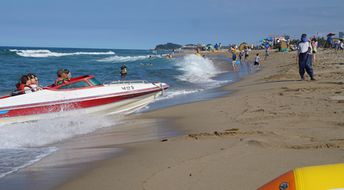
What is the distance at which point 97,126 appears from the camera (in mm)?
9328

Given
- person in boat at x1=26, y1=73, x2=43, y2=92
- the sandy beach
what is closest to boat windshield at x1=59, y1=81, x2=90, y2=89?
person in boat at x1=26, y1=73, x2=43, y2=92

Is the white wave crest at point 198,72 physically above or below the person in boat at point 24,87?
below

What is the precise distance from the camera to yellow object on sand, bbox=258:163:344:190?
6.97ft

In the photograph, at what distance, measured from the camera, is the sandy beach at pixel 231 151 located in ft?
14.1

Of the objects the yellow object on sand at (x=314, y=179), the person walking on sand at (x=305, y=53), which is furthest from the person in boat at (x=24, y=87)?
the yellow object on sand at (x=314, y=179)

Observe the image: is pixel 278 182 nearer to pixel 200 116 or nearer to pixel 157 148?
pixel 157 148

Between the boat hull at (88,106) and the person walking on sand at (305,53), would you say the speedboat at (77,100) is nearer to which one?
the boat hull at (88,106)

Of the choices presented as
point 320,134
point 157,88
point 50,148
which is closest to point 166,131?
point 50,148

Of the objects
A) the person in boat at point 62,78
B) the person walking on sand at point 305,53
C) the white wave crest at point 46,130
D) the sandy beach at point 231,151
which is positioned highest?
the person walking on sand at point 305,53

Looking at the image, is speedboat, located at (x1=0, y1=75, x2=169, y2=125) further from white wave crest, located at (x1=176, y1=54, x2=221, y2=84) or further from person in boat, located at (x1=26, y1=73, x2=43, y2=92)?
white wave crest, located at (x1=176, y1=54, x2=221, y2=84)

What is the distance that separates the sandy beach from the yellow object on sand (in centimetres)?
158

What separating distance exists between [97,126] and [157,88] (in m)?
3.64

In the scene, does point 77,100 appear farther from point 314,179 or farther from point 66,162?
point 314,179

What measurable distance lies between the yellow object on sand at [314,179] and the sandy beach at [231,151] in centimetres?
158
